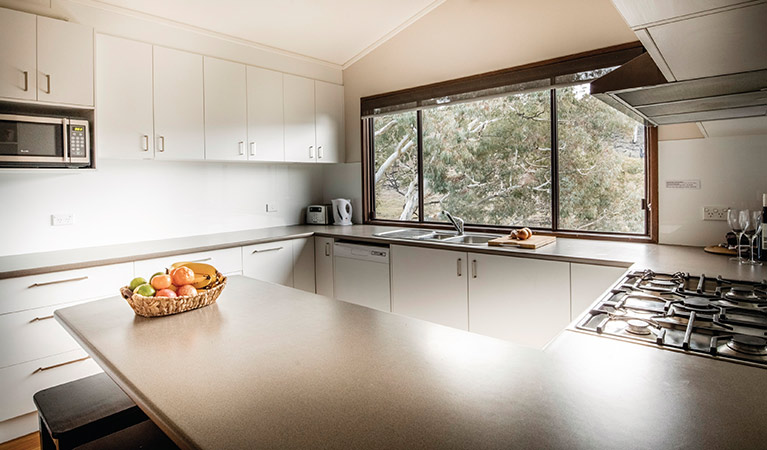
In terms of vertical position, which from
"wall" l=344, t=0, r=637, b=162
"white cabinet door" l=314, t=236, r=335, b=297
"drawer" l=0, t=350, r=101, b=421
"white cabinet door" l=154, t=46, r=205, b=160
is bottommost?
"drawer" l=0, t=350, r=101, b=421

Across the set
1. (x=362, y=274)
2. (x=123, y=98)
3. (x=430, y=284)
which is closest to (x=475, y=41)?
(x=430, y=284)

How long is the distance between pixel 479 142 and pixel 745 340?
2572 mm

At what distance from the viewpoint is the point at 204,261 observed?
3.02 meters

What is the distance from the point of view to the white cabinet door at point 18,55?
7.73 ft

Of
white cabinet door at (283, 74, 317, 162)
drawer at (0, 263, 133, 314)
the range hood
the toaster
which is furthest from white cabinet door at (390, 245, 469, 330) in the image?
drawer at (0, 263, 133, 314)

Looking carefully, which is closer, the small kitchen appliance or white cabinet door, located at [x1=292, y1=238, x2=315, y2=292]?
white cabinet door, located at [x1=292, y1=238, x2=315, y2=292]

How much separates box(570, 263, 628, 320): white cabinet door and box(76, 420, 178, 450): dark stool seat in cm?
200

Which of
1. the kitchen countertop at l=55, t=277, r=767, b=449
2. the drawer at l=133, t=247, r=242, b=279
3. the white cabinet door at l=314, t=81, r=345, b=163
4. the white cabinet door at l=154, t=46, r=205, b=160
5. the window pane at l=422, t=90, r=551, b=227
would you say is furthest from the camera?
the white cabinet door at l=314, t=81, r=345, b=163

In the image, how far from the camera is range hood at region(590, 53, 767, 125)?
1.34m

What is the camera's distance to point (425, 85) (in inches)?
146

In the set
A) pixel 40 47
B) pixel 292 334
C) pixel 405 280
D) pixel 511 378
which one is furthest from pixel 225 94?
pixel 511 378

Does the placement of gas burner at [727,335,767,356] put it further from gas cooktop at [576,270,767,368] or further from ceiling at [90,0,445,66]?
ceiling at [90,0,445,66]

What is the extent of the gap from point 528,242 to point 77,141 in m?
2.72

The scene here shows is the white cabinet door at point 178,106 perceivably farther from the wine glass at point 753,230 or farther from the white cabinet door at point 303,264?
the wine glass at point 753,230
